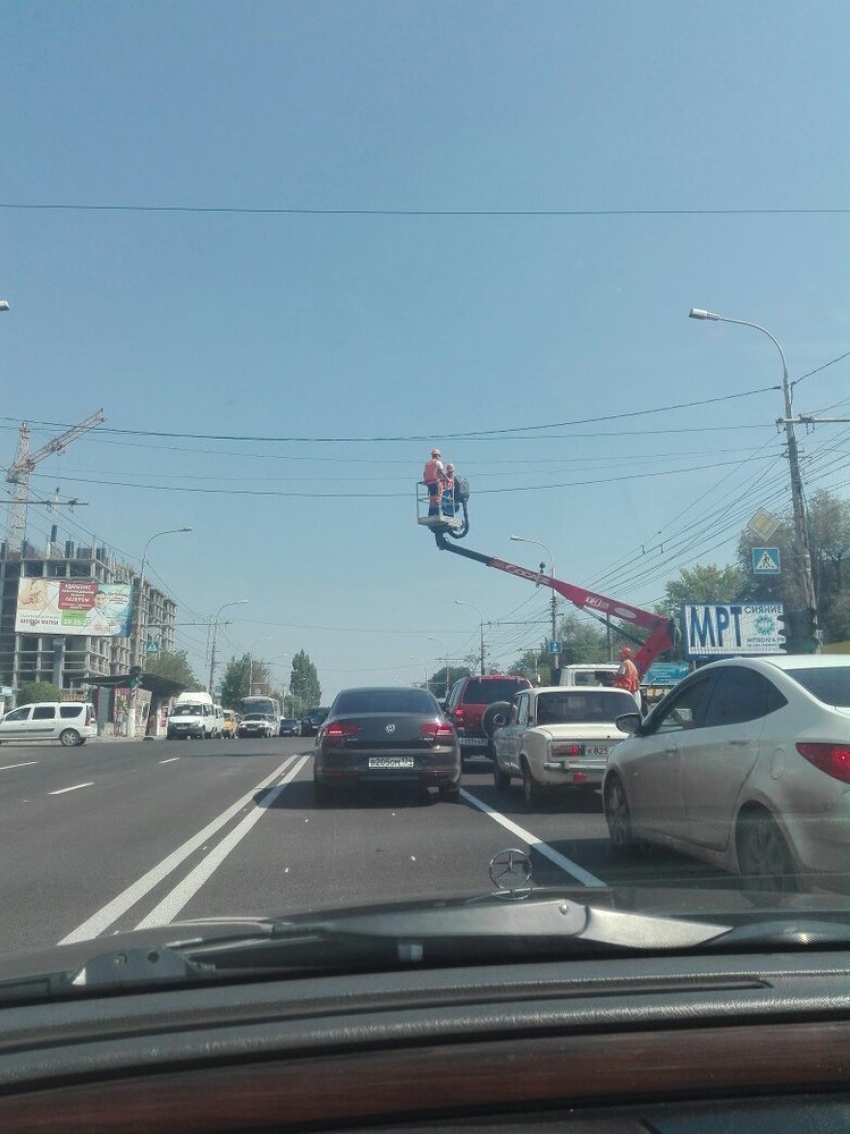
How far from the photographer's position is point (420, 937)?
298 centimetres

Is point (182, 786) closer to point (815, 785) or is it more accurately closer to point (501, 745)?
point (501, 745)

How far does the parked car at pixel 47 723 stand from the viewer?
141 feet

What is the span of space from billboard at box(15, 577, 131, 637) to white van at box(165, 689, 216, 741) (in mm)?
6352

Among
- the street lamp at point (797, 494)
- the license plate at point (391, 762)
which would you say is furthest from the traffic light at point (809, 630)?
the license plate at point (391, 762)

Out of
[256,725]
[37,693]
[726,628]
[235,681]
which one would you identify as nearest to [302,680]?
[235,681]

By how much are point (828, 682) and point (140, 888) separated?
510 centimetres

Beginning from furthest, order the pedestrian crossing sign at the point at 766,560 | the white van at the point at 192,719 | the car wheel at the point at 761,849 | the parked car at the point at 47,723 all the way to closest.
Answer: the white van at the point at 192,719 < the parked car at the point at 47,723 < the pedestrian crossing sign at the point at 766,560 < the car wheel at the point at 761,849

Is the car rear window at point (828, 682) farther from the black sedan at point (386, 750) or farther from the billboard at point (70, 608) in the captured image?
the billboard at point (70, 608)

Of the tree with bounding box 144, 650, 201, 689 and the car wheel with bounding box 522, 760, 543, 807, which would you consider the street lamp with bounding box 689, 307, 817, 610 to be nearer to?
the car wheel with bounding box 522, 760, 543, 807

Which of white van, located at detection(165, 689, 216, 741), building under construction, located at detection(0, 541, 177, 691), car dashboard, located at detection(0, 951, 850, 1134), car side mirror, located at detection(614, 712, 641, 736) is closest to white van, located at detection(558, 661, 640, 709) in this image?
car side mirror, located at detection(614, 712, 641, 736)

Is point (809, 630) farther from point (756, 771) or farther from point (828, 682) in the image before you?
point (756, 771)

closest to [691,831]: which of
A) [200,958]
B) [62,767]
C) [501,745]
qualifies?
[200,958]

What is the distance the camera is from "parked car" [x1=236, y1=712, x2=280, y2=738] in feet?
186

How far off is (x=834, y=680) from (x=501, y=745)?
388 inches
